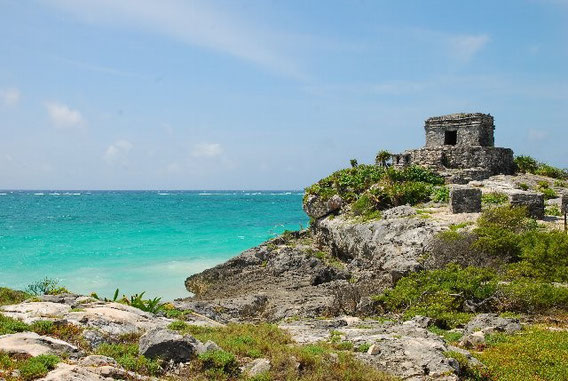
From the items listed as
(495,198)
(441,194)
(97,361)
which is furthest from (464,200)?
(97,361)

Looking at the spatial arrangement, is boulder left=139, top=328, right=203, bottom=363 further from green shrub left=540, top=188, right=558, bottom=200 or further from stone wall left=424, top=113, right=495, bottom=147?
stone wall left=424, top=113, right=495, bottom=147

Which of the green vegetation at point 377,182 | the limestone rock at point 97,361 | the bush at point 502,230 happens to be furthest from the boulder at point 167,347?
the green vegetation at point 377,182

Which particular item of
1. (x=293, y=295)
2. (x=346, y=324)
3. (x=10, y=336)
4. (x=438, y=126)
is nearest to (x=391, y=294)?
(x=346, y=324)

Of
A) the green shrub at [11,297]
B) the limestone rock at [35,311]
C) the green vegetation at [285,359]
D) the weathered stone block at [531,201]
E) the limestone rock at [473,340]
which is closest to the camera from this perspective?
the green vegetation at [285,359]

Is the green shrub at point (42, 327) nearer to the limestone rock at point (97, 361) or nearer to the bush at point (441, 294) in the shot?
the limestone rock at point (97, 361)

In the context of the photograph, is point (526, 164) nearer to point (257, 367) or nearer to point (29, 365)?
point (257, 367)

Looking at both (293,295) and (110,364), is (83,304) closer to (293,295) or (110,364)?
(110,364)

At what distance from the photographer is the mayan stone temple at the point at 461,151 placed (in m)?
31.7

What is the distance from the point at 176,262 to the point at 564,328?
29.6m

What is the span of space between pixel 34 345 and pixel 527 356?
30.2ft

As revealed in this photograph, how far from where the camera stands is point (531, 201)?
2247cm

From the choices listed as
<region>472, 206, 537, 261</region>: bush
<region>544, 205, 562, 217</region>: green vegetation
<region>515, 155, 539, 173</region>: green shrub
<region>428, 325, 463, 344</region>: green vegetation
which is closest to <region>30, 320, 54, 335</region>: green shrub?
<region>428, 325, 463, 344</region>: green vegetation

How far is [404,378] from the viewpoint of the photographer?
8.73m

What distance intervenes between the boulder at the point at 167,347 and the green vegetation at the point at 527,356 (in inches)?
221
